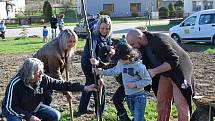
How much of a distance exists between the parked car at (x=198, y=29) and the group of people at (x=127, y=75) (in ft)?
50.1

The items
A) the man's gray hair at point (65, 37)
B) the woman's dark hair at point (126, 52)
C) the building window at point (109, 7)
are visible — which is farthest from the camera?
the building window at point (109, 7)

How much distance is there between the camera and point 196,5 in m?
52.1

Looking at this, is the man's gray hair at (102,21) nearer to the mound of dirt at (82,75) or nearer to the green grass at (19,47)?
the mound of dirt at (82,75)

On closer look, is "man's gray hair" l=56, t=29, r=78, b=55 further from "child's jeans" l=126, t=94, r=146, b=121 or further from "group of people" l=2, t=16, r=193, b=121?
"child's jeans" l=126, t=94, r=146, b=121

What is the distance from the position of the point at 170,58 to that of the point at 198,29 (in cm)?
1653

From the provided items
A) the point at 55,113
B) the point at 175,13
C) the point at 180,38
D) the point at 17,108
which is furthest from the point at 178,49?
the point at 175,13

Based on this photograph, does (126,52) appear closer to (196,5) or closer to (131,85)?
(131,85)

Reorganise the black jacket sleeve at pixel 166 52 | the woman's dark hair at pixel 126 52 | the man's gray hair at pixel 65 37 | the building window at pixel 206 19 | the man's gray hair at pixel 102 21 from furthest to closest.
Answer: the building window at pixel 206 19
the man's gray hair at pixel 102 21
the man's gray hair at pixel 65 37
the black jacket sleeve at pixel 166 52
the woman's dark hair at pixel 126 52

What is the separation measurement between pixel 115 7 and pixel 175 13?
13.5m

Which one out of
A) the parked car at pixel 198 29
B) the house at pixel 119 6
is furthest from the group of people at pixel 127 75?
the house at pixel 119 6

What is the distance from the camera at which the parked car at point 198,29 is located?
2170cm

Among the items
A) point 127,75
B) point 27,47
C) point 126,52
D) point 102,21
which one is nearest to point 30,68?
point 126,52

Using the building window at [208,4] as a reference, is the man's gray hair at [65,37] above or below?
below

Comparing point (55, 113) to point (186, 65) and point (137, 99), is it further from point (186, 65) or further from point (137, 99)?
point (186, 65)
